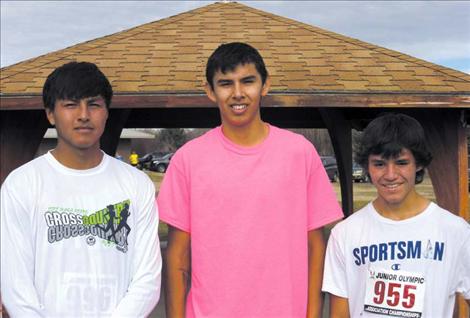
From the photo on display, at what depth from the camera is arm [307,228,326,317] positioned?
274 centimetres

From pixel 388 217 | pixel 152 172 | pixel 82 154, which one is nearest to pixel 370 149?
pixel 388 217

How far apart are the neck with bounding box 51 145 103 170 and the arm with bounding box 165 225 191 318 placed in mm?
485

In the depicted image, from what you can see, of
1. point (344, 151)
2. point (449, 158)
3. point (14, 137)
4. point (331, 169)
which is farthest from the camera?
point (331, 169)

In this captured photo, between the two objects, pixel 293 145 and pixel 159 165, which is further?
pixel 159 165

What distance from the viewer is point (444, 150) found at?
6375mm

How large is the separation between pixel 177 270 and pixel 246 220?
0.42 m

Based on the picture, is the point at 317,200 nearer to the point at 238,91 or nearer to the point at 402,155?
the point at 402,155

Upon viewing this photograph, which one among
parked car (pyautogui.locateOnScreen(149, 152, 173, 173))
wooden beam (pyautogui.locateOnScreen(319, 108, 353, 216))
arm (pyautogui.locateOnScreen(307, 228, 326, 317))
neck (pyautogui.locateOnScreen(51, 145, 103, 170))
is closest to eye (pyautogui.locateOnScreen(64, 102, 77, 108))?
neck (pyautogui.locateOnScreen(51, 145, 103, 170))

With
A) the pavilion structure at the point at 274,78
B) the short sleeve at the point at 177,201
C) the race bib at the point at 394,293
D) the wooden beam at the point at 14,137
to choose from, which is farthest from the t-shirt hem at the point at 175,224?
the wooden beam at the point at 14,137

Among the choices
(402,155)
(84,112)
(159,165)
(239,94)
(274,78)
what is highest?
(159,165)

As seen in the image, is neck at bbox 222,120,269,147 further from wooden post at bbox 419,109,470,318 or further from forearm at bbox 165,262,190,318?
wooden post at bbox 419,109,470,318

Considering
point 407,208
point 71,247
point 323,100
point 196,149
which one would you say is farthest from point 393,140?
point 323,100

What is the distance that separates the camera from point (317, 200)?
2.77 metres

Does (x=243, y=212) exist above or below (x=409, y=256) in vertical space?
above
